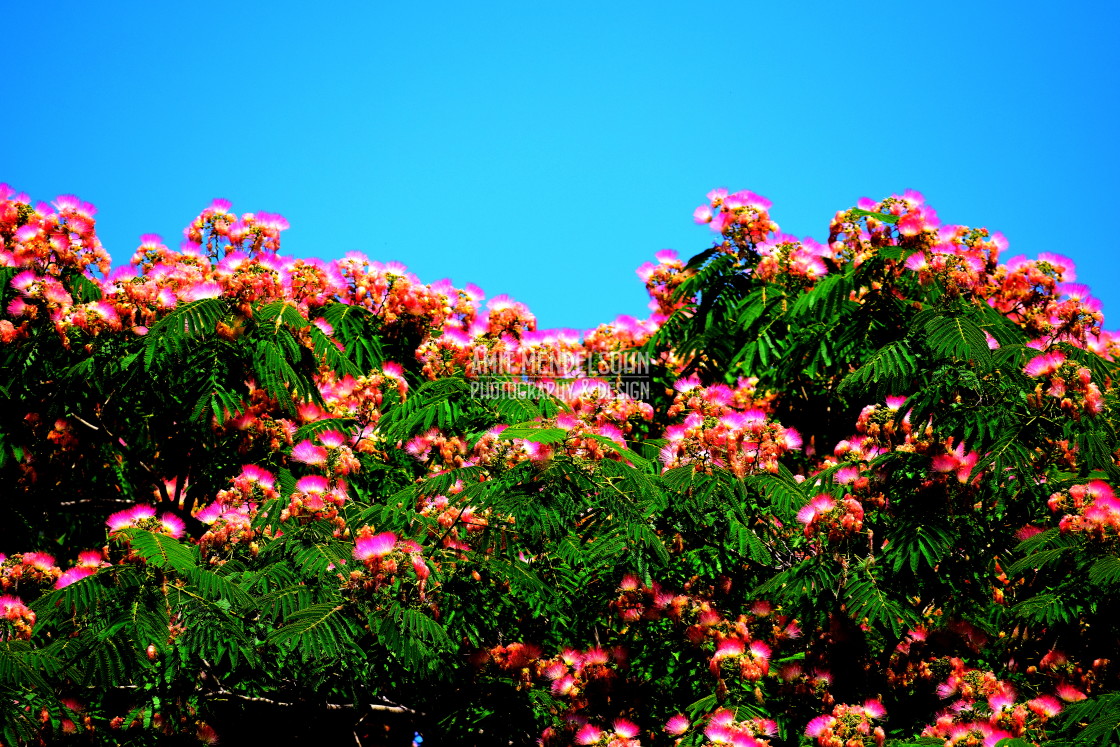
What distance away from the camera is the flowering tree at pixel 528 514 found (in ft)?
18.3

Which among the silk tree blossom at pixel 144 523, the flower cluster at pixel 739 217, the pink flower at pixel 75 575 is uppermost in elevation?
the flower cluster at pixel 739 217

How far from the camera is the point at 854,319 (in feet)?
25.8

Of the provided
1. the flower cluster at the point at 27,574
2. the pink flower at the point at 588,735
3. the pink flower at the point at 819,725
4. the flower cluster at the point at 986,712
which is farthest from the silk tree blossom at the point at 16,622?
the flower cluster at the point at 986,712

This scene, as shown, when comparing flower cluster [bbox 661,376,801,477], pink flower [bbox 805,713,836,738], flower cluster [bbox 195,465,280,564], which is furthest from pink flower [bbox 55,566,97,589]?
pink flower [bbox 805,713,836,738]

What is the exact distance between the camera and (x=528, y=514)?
5539 millimetres

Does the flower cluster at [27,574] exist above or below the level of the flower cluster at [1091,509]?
below

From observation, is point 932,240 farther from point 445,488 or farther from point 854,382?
point 445,488

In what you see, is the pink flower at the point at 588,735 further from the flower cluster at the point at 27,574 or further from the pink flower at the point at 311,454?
the flower cluster at the point at 27,574

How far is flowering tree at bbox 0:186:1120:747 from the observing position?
558 centimetres

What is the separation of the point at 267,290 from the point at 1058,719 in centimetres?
520

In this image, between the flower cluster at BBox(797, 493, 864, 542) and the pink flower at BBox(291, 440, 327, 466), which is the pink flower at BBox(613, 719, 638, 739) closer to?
the flower cluster at BBox(797, 493, 864, 542)

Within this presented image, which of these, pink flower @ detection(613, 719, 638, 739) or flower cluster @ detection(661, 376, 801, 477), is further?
flower cluster @ detection(661, 376, 801, 477)

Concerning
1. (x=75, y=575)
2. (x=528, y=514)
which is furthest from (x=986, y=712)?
(x=75, y=575)

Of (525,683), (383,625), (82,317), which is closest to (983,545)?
(525,683)
